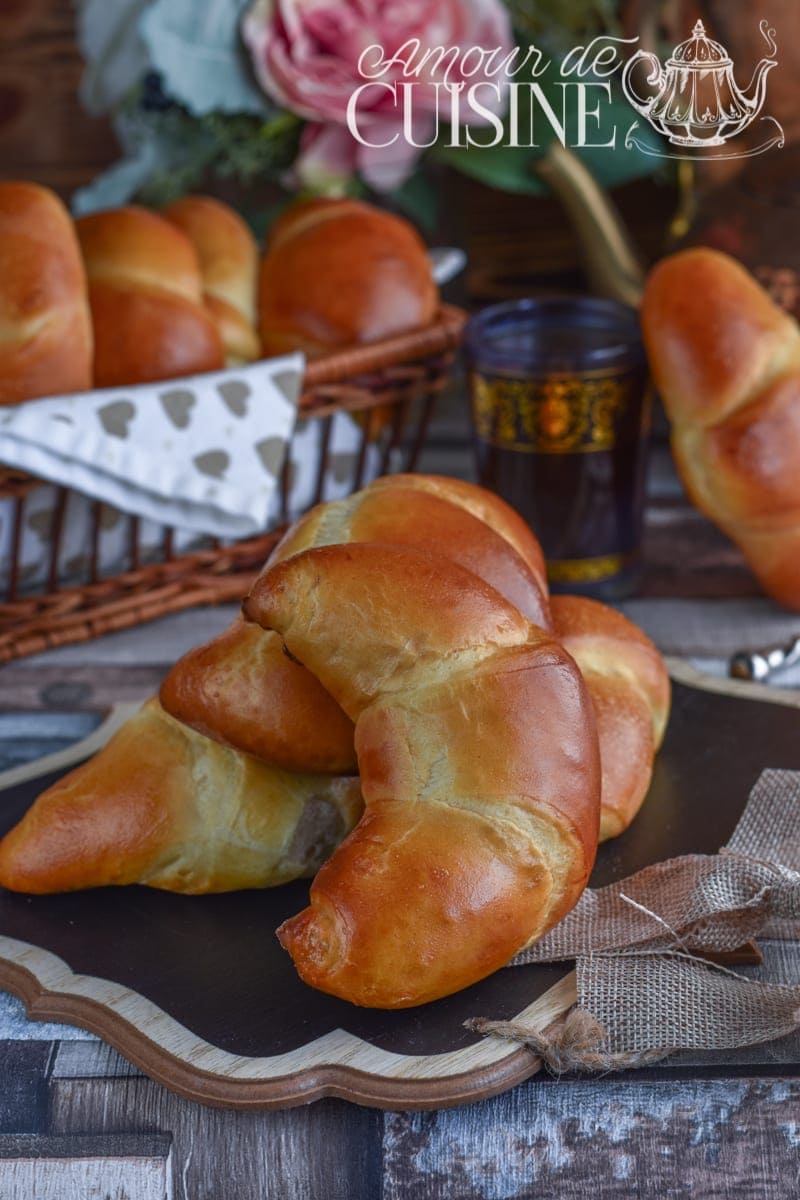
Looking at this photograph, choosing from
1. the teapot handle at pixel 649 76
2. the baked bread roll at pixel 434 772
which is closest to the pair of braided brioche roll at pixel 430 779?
the baked bread roll at pixel 434 772

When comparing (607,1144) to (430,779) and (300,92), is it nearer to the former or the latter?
(430,779)

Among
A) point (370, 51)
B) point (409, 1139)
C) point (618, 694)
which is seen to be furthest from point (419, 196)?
point (409, 1139)

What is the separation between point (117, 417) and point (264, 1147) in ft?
2.15

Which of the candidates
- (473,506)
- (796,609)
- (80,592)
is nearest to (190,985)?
(473,506)

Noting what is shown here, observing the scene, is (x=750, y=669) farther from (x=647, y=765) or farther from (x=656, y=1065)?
(x=656, y=1065)

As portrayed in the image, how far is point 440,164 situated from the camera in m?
1.77

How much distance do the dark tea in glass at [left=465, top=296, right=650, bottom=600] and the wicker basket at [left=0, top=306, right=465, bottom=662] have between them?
0.29ft

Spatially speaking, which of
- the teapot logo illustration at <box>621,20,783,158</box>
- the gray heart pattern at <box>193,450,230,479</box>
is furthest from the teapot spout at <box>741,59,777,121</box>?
the gray heart pattern at <box>193,450,230,479</box>

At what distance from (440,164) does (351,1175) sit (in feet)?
4.56

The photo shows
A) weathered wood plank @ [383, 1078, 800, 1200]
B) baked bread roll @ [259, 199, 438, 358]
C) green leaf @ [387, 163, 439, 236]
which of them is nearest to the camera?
weathered wood plank @ [383, 1078, 800, 1200]

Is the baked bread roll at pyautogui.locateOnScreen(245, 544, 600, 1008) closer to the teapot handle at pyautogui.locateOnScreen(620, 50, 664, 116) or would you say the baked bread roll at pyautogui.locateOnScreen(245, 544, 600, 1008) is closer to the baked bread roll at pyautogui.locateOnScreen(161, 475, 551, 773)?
the baked bread roll at pyautogui.locateOnScreen(161, 475, 551, 773)

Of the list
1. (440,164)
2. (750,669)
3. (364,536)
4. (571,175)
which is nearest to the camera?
(364,536)

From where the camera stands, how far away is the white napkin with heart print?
3.67ft

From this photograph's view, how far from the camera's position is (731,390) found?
1.17m
